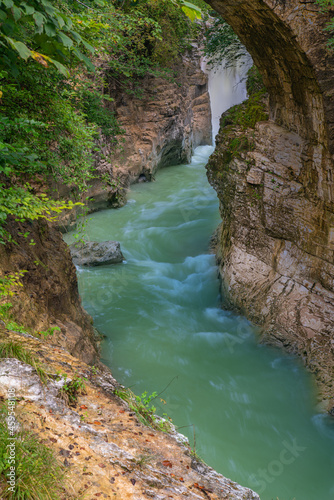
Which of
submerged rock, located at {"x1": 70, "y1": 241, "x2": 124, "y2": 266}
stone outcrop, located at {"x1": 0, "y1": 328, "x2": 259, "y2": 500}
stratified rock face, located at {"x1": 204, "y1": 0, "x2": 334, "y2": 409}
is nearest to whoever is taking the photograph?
stone outcrop, located at {"x1": 0, "y1": 328, "x2": 259, "y2": 500}

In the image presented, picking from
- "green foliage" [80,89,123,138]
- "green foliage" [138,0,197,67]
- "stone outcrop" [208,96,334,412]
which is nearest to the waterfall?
"green foliage" [138,0,197,67]

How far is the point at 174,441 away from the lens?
101 inches

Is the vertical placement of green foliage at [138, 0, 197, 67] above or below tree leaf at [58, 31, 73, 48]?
above

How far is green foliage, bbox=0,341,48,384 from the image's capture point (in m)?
2.43

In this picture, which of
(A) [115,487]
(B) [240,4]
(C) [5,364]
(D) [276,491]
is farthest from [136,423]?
(B) [240,4]

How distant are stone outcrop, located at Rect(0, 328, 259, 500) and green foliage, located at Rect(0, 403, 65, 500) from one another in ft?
0.19

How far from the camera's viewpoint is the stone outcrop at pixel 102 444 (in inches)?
76.8

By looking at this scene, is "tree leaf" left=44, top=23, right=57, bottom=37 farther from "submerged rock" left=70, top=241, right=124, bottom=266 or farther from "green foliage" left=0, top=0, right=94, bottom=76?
"submerged rock" left=70, top=241, right=124, bottom=266

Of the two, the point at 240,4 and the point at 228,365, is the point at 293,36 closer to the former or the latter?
the point at 240,4

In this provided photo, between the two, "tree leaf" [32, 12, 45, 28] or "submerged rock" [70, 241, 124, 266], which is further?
"submerged rock" [70, 241, 124, 266]

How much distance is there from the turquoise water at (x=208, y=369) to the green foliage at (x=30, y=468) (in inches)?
132

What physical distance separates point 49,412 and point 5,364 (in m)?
0.45

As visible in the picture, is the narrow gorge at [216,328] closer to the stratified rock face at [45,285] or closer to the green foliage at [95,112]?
the stratified rock face at [45,285]

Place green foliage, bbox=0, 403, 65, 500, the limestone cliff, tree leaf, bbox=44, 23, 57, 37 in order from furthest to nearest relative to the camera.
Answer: the limestone cliff
tree leaf, bbox=44, 23, 57, 37
green foliage, bbox=0, 403, 65, 500
